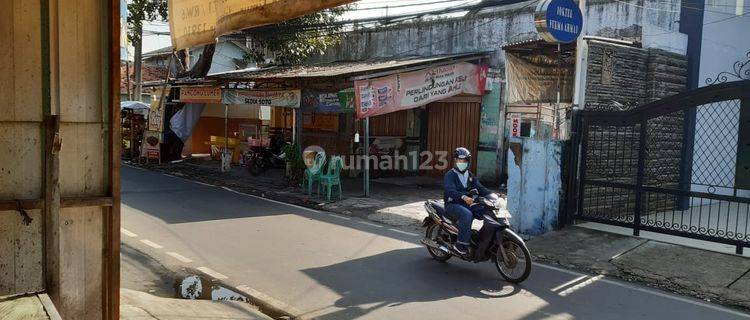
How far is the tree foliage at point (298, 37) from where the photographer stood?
18016mm

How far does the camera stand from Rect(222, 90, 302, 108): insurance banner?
13953mm

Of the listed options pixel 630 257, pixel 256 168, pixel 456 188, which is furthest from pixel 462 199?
pixel 256 168

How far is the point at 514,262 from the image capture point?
634 centimetres

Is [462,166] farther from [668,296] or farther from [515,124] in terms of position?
[515,124]

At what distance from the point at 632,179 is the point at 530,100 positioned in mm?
2259

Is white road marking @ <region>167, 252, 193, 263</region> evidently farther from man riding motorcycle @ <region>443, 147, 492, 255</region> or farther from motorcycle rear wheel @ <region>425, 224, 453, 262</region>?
man riding motorcycle @ <region>443, 147, 492, 255</region>

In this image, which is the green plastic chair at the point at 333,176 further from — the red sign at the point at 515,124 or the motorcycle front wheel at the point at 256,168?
the motorcycle front wheel at the point at 256,168

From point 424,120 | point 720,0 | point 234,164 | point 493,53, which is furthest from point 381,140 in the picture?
point 720,0

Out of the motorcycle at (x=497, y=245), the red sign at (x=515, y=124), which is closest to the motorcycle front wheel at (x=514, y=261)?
the motorcycle at (x=497, y=245)

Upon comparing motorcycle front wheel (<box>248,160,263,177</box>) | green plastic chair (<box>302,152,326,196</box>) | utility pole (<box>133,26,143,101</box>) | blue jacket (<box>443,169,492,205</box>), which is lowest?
motorcycle front wheel (<box>248,160,263,177</box>)

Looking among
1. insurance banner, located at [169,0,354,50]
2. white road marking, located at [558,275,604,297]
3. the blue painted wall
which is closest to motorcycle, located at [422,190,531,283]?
white road marking, located at [558,275,604,297]

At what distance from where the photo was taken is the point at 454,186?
22.4 feet

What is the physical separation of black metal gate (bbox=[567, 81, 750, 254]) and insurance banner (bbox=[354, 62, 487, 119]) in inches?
Result: 158

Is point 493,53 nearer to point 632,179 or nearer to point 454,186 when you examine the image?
point 632,179
